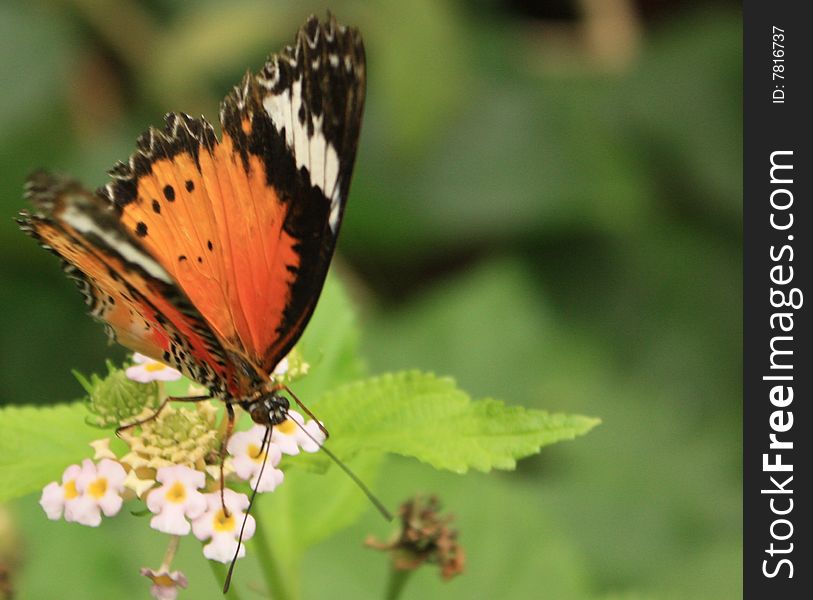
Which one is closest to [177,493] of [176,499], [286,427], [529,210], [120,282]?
[176,499]

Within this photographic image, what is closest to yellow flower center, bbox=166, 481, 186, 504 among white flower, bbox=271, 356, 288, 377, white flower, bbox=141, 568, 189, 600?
white flower, bbox=141, 568, 189, 600

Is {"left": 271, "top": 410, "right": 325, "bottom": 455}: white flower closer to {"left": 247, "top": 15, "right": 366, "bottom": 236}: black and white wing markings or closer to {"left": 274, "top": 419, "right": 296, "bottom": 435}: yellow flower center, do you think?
{"left": 274, "top": 419, "right": 296, "bottom": 435}: yellow flower center

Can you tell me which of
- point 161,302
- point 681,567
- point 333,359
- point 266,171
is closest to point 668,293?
point 681,567

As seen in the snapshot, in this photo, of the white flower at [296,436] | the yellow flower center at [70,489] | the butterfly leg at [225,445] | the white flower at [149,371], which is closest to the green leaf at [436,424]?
the white flower at [296,436]

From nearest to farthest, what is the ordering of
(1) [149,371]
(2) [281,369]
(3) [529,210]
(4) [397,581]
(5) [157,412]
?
(5) [157,412] → (1) [149,371] → (2) [281,369] → (4) [397,581] → (3) [529,210]

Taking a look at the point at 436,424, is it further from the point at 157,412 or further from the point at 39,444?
the point at 39,444

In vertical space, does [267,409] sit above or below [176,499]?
above
